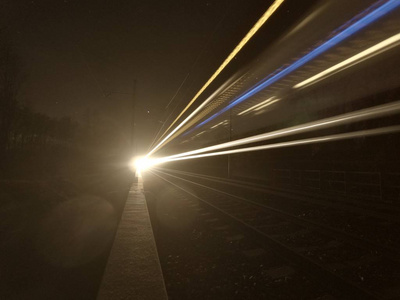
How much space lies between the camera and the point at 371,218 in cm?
553

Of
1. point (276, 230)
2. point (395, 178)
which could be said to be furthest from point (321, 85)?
point (276, 230)

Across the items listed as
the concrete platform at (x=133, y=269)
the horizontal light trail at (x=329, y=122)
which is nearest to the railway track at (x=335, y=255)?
the concrete platform at (x=133, y=269)

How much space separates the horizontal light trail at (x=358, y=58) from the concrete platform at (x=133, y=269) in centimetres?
747

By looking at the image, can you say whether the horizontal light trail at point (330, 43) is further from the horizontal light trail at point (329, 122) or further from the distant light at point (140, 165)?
the distant light at point (140, 165)

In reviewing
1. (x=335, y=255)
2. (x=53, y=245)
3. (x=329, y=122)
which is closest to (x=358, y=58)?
(x=329, y=122)

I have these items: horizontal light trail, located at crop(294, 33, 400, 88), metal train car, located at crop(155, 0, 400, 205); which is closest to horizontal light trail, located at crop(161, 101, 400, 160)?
metal train car, located at crop(155, 0, 400, 205)

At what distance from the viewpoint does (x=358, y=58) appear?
23.8 feet

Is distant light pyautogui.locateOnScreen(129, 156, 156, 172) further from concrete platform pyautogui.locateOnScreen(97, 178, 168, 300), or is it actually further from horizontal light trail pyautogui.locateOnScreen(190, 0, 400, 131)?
concrete platform pyautogui.locateOnScreen(97, 178, 168, 300)

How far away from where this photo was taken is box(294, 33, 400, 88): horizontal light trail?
20.6ft

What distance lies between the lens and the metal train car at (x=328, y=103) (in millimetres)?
6312

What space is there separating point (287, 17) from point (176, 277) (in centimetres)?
734

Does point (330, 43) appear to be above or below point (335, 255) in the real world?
above

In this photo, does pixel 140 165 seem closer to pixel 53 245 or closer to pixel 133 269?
pixel 53 245

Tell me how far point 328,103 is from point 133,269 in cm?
972
